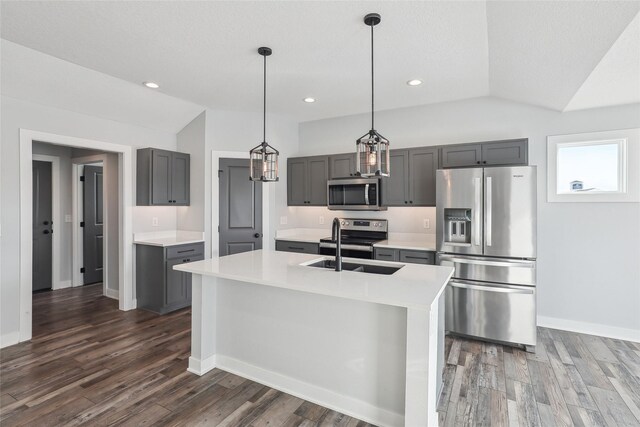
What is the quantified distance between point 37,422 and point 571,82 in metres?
4.81

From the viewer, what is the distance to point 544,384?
2547mm

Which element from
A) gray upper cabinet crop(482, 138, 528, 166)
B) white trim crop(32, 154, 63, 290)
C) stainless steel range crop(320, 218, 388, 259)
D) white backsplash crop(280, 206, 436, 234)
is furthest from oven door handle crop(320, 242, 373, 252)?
white trim crop(32, 154, 63, 290)

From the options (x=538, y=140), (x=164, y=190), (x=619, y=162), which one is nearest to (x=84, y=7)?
(x=164, y=190)

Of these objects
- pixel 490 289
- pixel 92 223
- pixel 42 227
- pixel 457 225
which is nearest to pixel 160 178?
pixel 92 223

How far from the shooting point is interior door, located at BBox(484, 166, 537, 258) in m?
3.15

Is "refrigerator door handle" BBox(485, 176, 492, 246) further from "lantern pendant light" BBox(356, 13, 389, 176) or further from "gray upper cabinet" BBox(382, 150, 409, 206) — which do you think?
"lantern pendant light" BBox(356, 13, 389, 176)

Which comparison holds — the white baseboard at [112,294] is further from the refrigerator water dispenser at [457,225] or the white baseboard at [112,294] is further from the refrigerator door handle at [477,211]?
the refrigerator door handle at [477,211]

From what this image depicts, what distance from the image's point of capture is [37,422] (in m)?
2.08

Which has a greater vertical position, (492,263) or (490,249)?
(490,249)

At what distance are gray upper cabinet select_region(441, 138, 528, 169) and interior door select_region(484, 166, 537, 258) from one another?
48 cm

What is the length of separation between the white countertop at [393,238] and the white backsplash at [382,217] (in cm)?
5

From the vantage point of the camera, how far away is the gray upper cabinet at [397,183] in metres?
4.20

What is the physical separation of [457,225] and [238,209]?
114 inches

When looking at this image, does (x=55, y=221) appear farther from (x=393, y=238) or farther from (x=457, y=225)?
(x=457, y=225)
